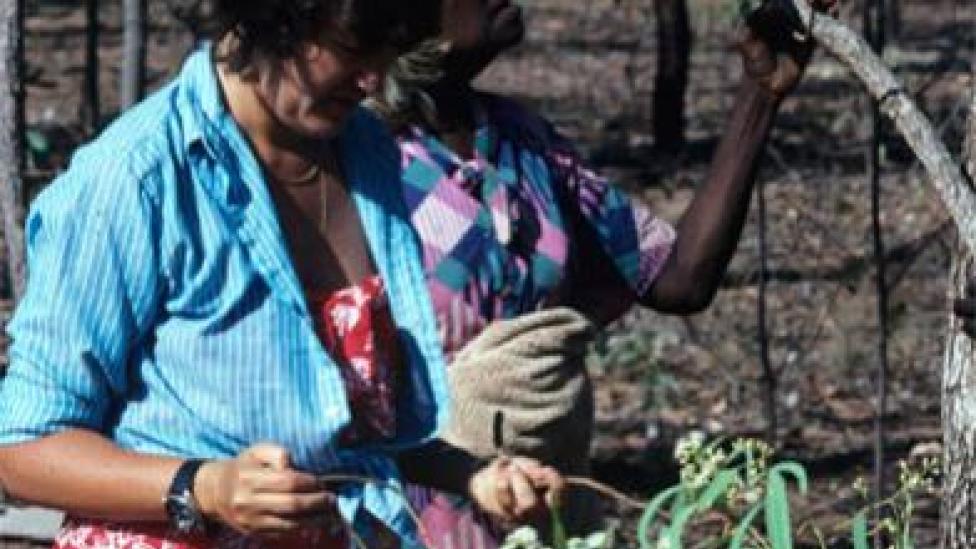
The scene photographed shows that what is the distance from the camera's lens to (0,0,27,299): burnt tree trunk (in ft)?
18.9

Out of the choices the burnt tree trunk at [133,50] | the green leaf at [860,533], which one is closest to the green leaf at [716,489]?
the green leaf at [860,533]

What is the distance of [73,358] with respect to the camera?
3.37 meters

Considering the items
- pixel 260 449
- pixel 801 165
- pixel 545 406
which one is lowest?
pixel 801 165

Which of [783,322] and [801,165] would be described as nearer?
[783,322]

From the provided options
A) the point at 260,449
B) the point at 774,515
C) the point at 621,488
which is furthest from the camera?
the point at 621,488

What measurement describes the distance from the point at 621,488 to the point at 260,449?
4992 mm

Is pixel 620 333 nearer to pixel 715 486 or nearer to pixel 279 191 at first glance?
pixel 279 191

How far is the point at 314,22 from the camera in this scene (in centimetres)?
333

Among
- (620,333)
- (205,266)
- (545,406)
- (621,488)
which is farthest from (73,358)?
(620,333)

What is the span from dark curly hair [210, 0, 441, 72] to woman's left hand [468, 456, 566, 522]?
0.47 meters

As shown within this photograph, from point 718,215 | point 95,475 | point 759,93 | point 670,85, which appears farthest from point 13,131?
point 670,85

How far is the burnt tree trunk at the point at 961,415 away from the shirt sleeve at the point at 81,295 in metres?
0.96

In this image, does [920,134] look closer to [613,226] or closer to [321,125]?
[321,125]

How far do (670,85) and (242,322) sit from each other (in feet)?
33.9
